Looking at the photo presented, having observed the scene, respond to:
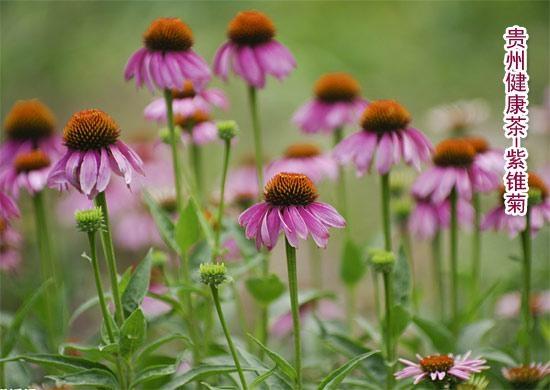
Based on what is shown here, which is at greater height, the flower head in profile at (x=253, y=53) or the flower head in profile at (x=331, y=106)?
the flower head in profile at (x=253, y=53)

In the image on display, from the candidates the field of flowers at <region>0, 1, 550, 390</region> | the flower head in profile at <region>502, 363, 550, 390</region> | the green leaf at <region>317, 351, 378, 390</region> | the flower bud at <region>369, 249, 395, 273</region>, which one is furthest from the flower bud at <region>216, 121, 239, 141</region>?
the flower head in profile at <region>502, 363, 550, 390</region>

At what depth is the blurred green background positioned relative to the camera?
2.73 meters

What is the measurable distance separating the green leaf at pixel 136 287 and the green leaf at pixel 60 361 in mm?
75

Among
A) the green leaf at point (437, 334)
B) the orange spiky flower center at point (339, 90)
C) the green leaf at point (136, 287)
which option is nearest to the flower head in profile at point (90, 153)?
the green leaf at point (136, 287)

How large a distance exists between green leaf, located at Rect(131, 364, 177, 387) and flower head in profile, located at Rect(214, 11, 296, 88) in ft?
1.47

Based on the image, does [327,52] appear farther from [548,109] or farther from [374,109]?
[374,109]

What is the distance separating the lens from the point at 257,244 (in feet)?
3.05

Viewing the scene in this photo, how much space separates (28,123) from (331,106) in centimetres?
49

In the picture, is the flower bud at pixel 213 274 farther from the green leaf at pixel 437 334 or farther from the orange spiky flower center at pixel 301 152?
the orange spiky flower center at pixel 301 152

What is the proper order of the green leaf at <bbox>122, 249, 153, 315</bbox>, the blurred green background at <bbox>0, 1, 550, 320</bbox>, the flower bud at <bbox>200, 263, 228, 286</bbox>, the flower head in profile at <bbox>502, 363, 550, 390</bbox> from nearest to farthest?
the flower bud at <bbox>200, 263, 228, 286</bbox> < the green leaf at <bbox>122, 249, 153, 315</bbox> < the flower head in profile at <bbox>502, 363, 550, 390</bbox> < the blurred green background at <bbox>0, 1, 550, 320</bbox>

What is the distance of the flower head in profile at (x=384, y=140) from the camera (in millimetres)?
1153

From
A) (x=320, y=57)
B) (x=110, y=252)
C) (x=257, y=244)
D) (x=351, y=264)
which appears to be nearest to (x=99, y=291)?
(x=110, y=252)

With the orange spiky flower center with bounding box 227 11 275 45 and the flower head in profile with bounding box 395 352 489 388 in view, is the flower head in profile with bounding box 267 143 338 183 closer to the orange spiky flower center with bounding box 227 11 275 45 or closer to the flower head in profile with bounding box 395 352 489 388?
the orange spiky flower center with bounding box 227 11 275 45

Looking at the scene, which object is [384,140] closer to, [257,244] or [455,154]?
[455,154]
